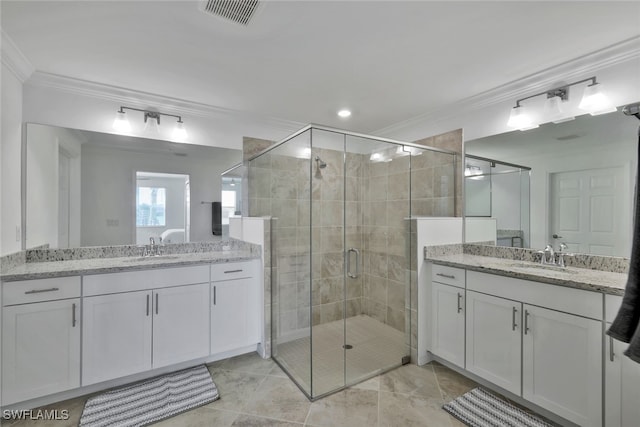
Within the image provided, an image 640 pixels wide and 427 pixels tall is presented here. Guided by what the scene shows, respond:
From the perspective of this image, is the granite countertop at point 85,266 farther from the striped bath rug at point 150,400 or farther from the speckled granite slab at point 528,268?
the speckled granite slab at point 528,268

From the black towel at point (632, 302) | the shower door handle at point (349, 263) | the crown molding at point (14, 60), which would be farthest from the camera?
the shower door handle at point (349, 263)

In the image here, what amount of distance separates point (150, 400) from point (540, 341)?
107 inches

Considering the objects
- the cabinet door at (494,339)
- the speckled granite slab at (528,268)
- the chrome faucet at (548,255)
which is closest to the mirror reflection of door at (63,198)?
the speckled granite slab at (528,268)

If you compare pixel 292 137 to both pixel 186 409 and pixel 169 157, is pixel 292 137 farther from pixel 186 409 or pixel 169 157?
pixel 186 409

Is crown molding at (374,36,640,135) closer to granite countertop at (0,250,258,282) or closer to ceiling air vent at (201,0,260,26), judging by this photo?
ceiling air vent at (201,0,260,26)

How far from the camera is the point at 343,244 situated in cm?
258

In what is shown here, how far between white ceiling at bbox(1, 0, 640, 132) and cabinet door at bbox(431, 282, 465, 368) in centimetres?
179

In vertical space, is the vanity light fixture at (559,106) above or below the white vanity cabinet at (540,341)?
above

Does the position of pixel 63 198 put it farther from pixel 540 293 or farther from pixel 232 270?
pixel 540 293

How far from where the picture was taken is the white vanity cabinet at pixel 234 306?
8.34ft

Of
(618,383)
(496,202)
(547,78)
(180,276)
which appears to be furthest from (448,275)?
(180,276)

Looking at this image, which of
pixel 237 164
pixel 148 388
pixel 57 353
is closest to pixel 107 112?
pixel 237 164

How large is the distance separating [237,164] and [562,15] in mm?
2798

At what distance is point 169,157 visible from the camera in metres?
2.85
